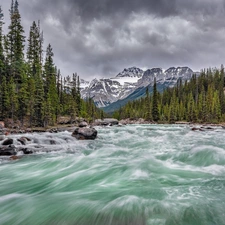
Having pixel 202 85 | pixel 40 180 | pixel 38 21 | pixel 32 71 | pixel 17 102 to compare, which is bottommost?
pixel 40 180

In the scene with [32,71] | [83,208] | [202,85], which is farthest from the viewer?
[202,85]

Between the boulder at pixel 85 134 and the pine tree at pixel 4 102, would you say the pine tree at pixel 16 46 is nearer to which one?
the pine tree at pixel 4 102

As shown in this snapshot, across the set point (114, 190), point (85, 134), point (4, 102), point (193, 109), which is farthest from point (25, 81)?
point (193, 109)

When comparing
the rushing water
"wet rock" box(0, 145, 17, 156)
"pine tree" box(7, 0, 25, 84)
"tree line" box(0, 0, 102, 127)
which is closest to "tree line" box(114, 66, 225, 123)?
"tree line" box(0, 0, 102, 127)

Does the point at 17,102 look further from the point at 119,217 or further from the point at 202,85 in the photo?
the point at 202,85

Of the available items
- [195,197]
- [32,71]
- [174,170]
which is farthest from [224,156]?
[32,71]

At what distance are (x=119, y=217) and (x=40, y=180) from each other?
4.83 m

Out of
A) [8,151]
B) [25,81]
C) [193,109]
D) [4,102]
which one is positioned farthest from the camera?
[193,109]

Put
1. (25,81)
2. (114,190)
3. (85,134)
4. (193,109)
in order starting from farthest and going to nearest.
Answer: (193,109) → (25,81) → (85,134) → (114,190)

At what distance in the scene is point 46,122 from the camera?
3628 centimetres

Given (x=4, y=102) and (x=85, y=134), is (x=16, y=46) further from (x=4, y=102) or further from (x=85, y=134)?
(x=85, y=134)

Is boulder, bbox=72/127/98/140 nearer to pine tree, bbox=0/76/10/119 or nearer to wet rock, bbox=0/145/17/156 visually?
wet rock, bbox=0/145/17/156

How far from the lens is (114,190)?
284 inches

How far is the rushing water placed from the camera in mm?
5133
